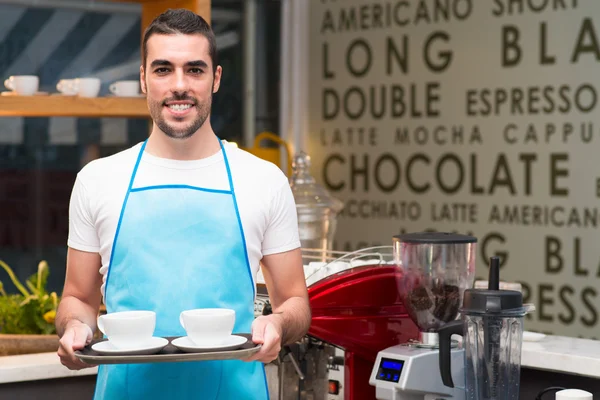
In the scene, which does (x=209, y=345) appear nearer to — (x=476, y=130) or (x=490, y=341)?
(x=490, y=341)

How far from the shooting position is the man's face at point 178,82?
1.83m

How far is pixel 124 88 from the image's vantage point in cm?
335

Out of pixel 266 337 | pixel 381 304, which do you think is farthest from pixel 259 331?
pixel 381 304

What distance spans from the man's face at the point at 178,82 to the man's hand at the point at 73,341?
1.30ft

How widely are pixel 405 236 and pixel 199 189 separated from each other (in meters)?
0.67

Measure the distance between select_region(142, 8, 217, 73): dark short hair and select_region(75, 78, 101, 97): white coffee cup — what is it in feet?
4.67

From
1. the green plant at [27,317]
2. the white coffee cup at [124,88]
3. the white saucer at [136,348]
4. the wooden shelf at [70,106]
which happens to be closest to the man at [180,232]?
the white saucer at [136,348]

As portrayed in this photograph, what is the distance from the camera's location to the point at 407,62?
5359mm

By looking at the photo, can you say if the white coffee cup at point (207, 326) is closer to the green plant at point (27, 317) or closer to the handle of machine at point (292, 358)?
the handle of machine at point (292, 358)

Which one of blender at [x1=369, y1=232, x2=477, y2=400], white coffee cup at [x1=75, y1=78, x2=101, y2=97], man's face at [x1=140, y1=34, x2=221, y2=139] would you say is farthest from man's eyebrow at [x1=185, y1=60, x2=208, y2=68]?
white coffee cup at [x1=75, y1=78, x2=101, y2=97]

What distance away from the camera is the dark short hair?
6.08ft

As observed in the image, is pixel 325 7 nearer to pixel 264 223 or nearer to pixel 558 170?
pixel 558 170

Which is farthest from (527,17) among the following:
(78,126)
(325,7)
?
(78,126)

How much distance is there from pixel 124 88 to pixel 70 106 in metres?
0.21
